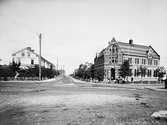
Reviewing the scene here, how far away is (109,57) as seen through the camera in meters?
42.9

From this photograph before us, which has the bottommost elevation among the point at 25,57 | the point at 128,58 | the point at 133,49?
the point at 128,58

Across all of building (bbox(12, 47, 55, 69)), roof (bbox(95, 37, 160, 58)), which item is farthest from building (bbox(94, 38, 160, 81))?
building (bbox(12, 47, 55, 69))

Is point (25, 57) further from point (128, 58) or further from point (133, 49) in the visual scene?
point (133, 49)

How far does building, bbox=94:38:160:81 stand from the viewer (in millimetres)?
42009

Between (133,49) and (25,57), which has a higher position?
(133,49)

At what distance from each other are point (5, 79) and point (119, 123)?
43.7m

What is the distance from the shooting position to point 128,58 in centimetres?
4350

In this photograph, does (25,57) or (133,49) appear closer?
(133,49)

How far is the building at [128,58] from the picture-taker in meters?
42.0

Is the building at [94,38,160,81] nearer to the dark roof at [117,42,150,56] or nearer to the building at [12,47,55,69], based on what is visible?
the dark roof at [117,42,150,56]

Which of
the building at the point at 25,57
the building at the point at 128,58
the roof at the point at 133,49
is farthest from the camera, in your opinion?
the building at the point at 25,57

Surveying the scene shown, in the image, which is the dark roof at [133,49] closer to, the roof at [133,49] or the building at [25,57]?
the roof at [133,49]

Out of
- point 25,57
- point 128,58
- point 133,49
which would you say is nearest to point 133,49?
point 133,49

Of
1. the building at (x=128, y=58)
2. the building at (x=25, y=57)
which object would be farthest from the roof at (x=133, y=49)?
the building at (x=25, y=57)
